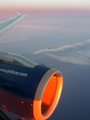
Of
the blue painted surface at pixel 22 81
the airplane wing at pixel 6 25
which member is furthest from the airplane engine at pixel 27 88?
the airplane wing at pixel 6 25

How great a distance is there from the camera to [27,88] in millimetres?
2178

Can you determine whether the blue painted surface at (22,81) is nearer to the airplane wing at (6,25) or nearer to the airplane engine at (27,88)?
the airplane engine at (27,88)

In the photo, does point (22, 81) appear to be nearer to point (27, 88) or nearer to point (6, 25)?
point (27, 88)

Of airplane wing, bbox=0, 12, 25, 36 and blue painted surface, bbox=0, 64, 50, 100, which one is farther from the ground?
airplane wing, bbox=0, 12, 25, 36

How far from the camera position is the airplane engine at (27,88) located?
2.11 meters

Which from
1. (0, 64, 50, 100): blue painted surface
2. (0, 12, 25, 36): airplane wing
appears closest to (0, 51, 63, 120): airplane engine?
(0, 64, 50, 100): blue painted surface

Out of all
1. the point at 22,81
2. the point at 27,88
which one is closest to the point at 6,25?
the point at 22,81

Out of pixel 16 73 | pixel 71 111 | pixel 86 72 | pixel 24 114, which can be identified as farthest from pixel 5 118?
pixel 86 72

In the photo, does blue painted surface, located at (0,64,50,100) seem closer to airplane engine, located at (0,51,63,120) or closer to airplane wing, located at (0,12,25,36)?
→ airplane engine, located at (0,51,63,120)

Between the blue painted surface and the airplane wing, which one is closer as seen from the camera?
Result: the blue painted surface

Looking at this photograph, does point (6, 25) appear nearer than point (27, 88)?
No

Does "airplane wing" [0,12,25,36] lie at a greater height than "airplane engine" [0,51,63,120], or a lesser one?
greater

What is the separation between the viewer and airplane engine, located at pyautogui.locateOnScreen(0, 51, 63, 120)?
2.11 metres

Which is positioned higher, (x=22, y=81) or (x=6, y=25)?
(x=6, y=25)
